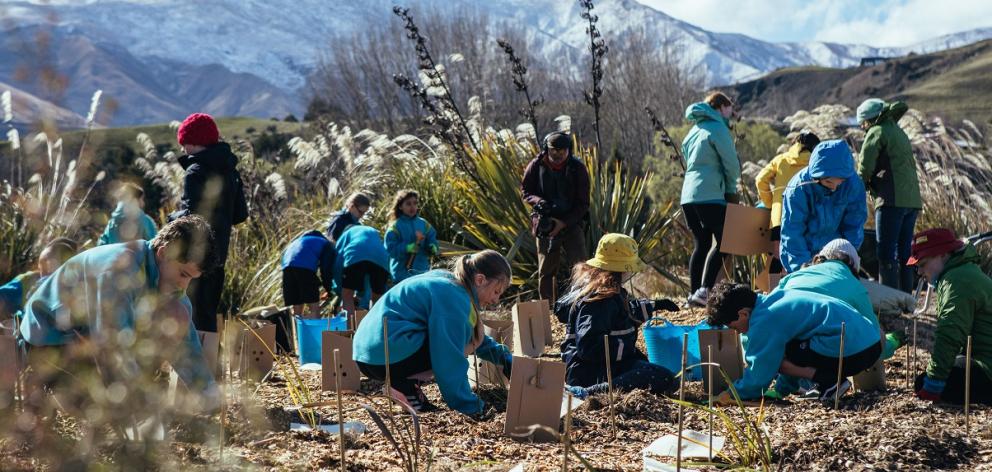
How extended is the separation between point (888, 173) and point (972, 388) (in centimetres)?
280

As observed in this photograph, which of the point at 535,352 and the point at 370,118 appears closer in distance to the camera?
the point at 535,352

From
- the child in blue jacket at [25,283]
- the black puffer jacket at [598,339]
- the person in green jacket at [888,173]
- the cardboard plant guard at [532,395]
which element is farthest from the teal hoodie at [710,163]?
the child in blue jacket at [25,283]

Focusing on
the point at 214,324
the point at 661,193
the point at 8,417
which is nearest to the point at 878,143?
the point at 214,324

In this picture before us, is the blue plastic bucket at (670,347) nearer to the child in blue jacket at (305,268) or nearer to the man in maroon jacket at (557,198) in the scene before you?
the man in maroon jacket at (557,198)

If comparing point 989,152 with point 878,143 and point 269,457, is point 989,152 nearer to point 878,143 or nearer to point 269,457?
point 878,143

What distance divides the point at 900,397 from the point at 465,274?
1.96 meters

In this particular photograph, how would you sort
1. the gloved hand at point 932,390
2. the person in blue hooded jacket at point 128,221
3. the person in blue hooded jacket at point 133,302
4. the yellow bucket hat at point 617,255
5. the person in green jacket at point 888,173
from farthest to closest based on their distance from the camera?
the person in green jacket at point 888,173
the person in blue hooded jacket at point 128,221
the yellow bucket hat at point 617,255
the gloved hand at point 932,390
the person in blue hooded jacket at point 133,302

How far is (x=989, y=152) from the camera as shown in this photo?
11055mm

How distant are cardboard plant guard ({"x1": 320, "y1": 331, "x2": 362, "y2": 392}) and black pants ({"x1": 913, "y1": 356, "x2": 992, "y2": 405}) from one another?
2.66m

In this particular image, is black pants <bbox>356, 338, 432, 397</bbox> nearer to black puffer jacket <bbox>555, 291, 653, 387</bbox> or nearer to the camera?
black puffer jacket <bbox>555, 291, 653, 387</bbox>

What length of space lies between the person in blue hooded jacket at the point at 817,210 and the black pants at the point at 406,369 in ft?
8.04

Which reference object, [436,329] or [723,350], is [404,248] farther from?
[436,329]

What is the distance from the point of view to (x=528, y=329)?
231 inches

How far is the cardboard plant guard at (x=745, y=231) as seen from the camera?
6.47 meters
